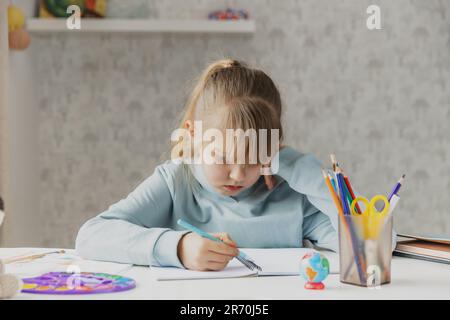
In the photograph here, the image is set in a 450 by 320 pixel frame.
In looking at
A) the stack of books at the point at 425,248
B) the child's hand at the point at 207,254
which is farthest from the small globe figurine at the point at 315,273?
the stack of books at the point at 425,248

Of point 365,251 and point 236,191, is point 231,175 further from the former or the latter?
point 365,251

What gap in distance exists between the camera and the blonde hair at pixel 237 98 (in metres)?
1.00

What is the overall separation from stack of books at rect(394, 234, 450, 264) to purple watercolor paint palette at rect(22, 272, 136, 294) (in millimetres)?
448

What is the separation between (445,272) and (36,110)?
85.8 inches

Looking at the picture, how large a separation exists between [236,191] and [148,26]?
1.62 metres

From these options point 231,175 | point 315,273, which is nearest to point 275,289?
point 315,273

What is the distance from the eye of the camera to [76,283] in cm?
70

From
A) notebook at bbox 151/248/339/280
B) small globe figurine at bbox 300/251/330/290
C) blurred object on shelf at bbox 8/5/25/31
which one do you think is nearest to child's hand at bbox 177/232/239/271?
notebook at bbox 151/248/339/280

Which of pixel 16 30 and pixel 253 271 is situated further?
pixel 16 30

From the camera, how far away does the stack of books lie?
887 millimetres

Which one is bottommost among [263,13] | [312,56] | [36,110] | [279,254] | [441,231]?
[441,231]
